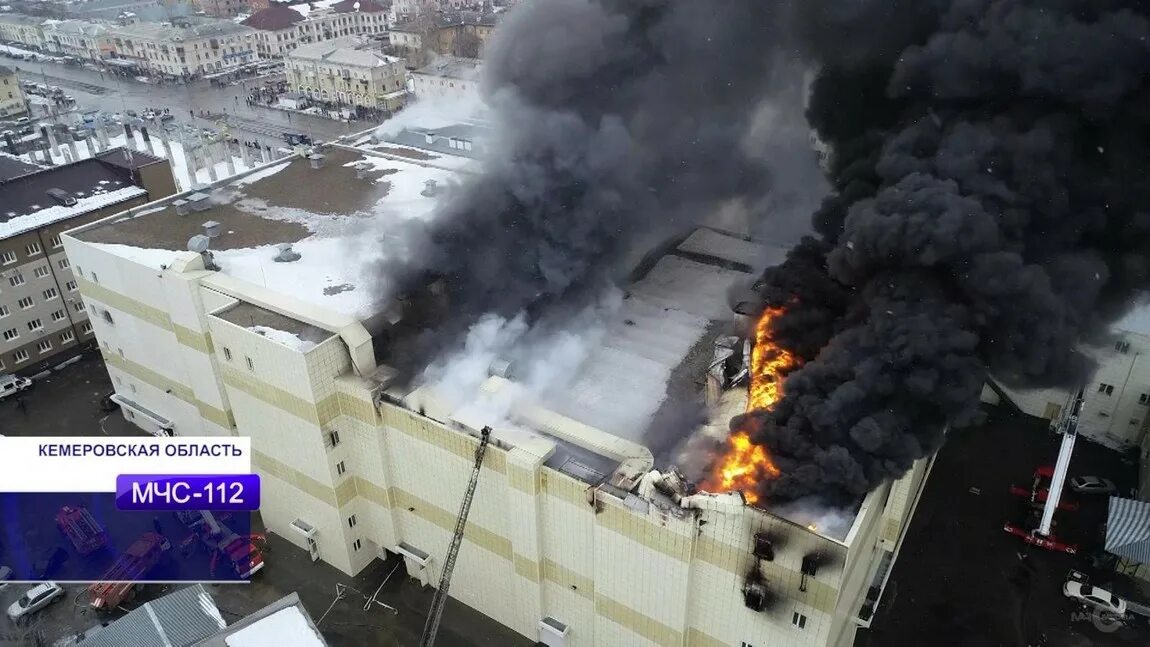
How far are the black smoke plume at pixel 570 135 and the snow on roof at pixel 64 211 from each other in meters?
19.4

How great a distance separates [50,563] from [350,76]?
5198 centimetres

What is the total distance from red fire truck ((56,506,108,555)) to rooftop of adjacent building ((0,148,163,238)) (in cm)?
1313

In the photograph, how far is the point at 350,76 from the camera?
66938mm

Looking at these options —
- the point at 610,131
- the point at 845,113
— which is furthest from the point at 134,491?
the point at 845,113

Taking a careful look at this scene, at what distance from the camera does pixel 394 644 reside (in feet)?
69.2

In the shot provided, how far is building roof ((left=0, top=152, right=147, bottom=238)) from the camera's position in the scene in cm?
3213

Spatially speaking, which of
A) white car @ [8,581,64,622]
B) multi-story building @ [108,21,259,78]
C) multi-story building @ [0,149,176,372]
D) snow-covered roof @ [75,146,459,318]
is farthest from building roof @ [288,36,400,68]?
white car @ [8,581,64,622]

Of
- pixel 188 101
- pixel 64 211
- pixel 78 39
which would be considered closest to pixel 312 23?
pixel 188 101

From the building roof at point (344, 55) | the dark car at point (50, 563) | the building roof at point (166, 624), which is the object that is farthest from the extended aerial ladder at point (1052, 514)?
the building roof at point (344, 55)

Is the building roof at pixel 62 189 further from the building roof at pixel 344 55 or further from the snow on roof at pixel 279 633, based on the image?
the building roof at pixel 344 55

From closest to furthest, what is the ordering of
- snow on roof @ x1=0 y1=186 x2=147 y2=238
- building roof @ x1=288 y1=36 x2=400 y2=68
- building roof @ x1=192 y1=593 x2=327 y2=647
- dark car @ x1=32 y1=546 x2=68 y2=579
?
building roof @ x1=192 y1=593 x2=327 y2=647, dark car @ x1=32 y1=546 x2=68 y2=579, snow on roof @ x1=0 y1=186 x2=147 y2=238, building roof @ x1=288 y1=36 x2=400 y2=68

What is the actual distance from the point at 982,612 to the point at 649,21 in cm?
1961

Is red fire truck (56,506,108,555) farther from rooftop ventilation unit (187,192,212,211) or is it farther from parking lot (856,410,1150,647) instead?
parking lot (856,410,1150,647)
